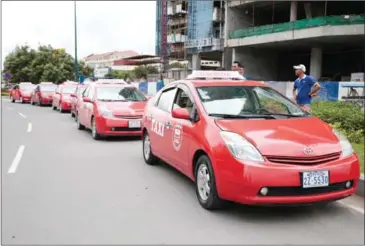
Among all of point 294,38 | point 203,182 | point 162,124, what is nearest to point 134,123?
point 162,124

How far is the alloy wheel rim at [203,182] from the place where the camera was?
16.3 feet

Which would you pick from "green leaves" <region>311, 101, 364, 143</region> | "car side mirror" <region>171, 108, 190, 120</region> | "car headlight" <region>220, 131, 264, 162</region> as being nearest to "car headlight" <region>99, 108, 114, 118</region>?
"green leaves" <region>311, 101, 364, 143</region>

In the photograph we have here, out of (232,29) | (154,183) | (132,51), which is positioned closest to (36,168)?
(154,183)

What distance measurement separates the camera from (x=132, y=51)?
14200 centimetres

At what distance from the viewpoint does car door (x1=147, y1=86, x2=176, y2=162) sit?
641 centimetres

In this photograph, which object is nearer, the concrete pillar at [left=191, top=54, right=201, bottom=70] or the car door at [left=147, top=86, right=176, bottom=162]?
the car door at [left=147, top=86, right=176, bottom=162]

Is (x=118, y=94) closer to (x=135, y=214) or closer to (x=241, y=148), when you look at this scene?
(x=135, y=214)

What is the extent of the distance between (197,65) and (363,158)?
46.6 m

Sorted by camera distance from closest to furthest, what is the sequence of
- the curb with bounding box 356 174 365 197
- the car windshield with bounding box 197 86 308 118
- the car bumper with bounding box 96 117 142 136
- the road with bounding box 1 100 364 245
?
the road with bounding box 1 100 364 245
the curb with bounding box 356 174 365 197
the car windshield with bounding box 197 86 308 118
the car bumper with bounding box 96 117 142 136

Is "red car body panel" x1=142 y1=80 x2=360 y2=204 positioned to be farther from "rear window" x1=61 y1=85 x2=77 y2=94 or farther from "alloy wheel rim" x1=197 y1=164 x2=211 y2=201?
"rear window" x1=61 y1=85 x2=77 y2=94

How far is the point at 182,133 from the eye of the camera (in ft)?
18.7

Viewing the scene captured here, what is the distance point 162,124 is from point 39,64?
158ft

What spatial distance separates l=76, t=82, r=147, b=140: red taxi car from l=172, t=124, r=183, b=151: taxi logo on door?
4.57 m

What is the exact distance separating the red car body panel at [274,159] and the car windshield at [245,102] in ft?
0.95
